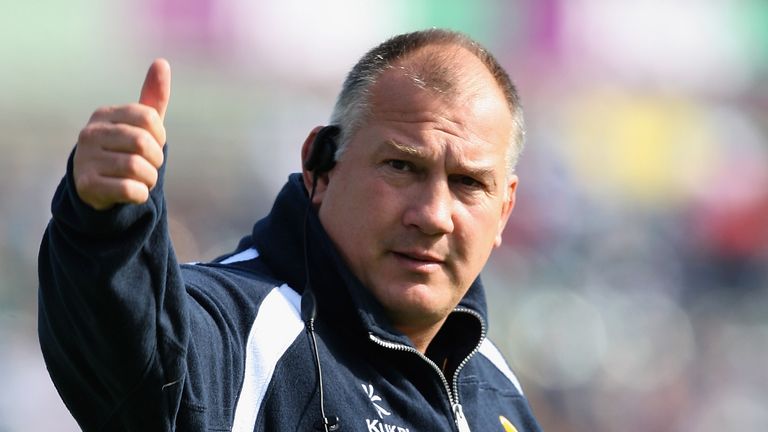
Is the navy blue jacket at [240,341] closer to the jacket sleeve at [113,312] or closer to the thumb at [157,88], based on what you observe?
the jacket sleeve at [113,312]

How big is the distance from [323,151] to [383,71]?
0.22 metres

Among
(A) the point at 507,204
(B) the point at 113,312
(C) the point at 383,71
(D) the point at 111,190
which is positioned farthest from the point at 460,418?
(D) the point at 111,190

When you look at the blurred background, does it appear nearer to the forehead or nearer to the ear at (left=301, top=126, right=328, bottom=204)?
the ear at (left=301, top=126, right=328, bottom=204)

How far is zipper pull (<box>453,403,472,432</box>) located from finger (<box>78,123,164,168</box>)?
3.53 ft

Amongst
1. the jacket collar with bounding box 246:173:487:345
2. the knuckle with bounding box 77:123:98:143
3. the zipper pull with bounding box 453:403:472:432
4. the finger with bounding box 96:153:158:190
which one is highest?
the knuckle with bounding box 77:123:98:143

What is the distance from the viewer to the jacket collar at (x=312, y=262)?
7.30 ft

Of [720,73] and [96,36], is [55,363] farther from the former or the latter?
[720,73]

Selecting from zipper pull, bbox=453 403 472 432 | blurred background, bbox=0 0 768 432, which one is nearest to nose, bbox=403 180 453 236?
zipper pull, bbox=453 403 472 432

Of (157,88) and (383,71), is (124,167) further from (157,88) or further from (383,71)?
(383,71)

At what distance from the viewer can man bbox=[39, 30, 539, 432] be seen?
1.50 metres

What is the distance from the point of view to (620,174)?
9.70m

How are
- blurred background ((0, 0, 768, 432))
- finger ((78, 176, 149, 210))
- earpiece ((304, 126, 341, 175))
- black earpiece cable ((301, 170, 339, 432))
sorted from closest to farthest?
finger ((78, 176, 149, 210))
black earpiece cable ((301, 170, 339, 432))
earpiece ((304, 126, 341, 175))
blurred background ((0, 0, 768, 432))

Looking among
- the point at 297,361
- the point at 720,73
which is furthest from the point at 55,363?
the point at 720,73

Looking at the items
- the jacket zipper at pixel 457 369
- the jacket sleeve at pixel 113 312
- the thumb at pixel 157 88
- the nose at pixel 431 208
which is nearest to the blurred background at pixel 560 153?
the jacket zipper at pixel 457 369
